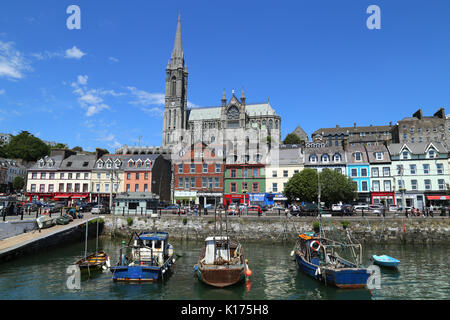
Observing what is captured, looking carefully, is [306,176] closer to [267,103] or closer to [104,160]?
[104,160]

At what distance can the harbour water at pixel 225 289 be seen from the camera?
18.5 m

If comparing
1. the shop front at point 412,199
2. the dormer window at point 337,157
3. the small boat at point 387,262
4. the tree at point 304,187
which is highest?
the dormer window at point 337,157

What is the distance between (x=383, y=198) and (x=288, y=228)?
28731 millimetres

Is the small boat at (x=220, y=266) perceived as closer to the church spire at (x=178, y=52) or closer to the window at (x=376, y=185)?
the window at (x=376, y=185)

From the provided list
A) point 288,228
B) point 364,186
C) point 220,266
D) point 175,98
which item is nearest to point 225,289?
point 220,266

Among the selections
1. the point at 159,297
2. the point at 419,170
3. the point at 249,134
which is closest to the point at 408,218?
the point at 419,170

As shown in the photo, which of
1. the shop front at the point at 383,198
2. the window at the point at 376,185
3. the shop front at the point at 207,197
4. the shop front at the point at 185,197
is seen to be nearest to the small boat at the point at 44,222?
the shop front at the point at 185,197

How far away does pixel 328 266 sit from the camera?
21453 mm

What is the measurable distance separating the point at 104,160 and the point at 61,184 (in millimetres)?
10998

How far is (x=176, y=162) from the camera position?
67.8 meters

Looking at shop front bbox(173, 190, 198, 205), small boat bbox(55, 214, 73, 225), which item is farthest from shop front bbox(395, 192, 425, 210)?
small boat bbox(55, 214, 73, 225)

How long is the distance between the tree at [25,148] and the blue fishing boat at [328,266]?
410 feet

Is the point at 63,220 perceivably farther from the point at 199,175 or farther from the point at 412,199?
the point at 412,199

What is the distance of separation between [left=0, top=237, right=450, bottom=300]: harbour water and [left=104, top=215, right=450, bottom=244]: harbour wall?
761 centimetres
